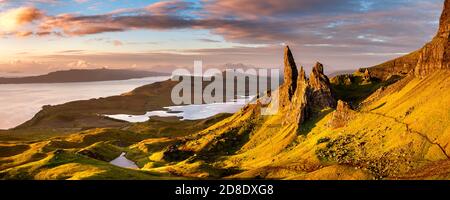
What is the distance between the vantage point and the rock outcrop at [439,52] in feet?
561

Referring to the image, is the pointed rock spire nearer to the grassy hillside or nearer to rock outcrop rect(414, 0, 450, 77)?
rock outcrop rect(414, 0, 450, 77)

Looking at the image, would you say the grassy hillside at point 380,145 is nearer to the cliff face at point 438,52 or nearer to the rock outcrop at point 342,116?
the rock outcrop at point 342,116

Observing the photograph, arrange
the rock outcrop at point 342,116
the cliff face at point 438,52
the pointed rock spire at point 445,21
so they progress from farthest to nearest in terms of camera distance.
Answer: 1. the rock outcrop at point 342,116
2. the pointed rock spire at point 445,21
3. the cliff face at point 438,52

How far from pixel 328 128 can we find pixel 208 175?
166ft

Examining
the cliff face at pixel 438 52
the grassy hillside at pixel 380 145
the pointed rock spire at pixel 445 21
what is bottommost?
the grassy hillside at pixel 380 145

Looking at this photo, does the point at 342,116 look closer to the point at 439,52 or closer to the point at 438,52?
the point at 438,52

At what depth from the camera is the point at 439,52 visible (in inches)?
6811

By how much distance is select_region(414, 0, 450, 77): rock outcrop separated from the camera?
171000mm

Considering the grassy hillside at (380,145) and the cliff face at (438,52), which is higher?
the cliff face at (438,52)

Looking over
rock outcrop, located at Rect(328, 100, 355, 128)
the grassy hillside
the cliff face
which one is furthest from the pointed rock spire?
rock outcrop, located at Rect(328, 100, 355, 128)

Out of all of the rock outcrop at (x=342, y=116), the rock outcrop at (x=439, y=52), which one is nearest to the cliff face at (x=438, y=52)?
the rock outcrop at (x=439, y=52)
